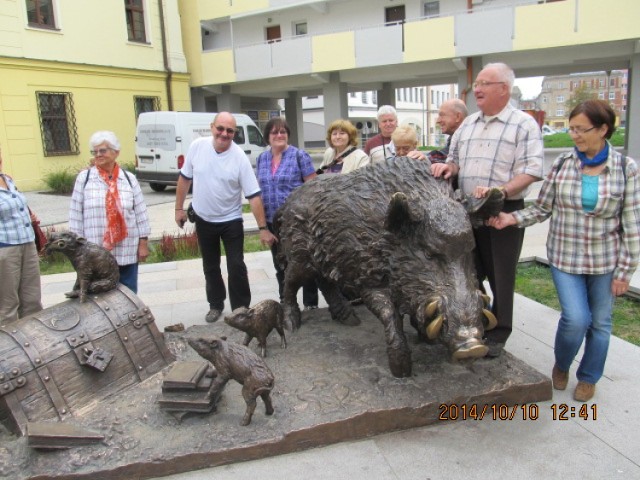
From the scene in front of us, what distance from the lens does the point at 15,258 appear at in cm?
396

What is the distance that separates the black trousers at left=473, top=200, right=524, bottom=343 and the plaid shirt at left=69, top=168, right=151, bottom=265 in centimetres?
248

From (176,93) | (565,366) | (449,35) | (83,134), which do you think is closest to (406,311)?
(565,366)

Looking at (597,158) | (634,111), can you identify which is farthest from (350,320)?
(634,111)

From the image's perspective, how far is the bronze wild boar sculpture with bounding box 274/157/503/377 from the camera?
8.71 feet

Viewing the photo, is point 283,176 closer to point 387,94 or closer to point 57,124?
point 57,124

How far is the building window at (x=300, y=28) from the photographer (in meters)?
21.7

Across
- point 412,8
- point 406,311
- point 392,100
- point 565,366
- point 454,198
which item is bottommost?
point 565,366

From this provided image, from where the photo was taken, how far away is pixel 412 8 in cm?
1911

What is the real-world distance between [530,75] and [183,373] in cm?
1851

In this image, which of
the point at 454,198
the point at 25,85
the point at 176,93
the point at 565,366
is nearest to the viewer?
the point at 454,198

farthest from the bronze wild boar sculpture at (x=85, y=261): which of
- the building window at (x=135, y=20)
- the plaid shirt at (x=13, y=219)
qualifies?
the building window at (x=135, y=20)

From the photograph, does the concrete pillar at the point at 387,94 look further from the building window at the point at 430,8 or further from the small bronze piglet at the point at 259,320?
the small bronze piglet at the point at 259,320

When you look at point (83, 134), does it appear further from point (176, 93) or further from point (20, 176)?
point (176, 93)

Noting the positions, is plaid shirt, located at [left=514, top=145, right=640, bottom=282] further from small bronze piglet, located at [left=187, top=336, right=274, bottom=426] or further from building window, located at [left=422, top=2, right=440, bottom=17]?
building window, located at [left=422, top=2, right=440, bottom=17]
